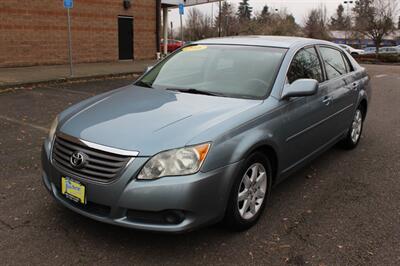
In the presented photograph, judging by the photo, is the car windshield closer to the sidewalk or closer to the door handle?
the door handle

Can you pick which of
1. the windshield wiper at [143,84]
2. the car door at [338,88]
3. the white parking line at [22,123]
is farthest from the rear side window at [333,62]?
the white parking line at [22,123]

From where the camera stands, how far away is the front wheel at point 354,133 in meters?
5.83

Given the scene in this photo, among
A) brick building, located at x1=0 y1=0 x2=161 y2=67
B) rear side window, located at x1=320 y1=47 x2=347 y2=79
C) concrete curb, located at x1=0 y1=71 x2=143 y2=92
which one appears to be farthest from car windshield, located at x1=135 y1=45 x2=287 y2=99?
brick building, located at x1=0 y1=0 x2=161 y2=67

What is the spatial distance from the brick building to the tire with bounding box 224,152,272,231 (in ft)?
43.6

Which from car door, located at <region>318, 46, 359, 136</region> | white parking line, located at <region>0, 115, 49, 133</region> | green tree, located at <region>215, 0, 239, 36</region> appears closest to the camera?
car door, located at <region>318, 46, 359, 136</region>

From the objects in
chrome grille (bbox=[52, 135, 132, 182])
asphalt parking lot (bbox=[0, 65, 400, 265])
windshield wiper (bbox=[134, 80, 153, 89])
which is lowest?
asphalt parking lot (bbox=[0, 65, 400, 265])

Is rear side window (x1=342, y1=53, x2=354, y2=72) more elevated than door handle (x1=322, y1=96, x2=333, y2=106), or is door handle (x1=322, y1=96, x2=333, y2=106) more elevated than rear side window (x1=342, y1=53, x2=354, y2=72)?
rear side window (x1=342, y1=53, x2=354, y2=72)

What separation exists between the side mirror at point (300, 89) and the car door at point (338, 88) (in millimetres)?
943

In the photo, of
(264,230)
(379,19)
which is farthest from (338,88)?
(379,19)

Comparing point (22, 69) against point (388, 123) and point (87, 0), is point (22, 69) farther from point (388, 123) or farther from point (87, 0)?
point (388, 123)

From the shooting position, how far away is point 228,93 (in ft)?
13.0

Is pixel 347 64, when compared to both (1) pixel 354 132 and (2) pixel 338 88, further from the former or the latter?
(1) pixel 354 132

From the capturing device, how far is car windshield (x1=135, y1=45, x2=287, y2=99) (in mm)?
3996

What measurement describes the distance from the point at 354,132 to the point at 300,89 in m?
2.51
